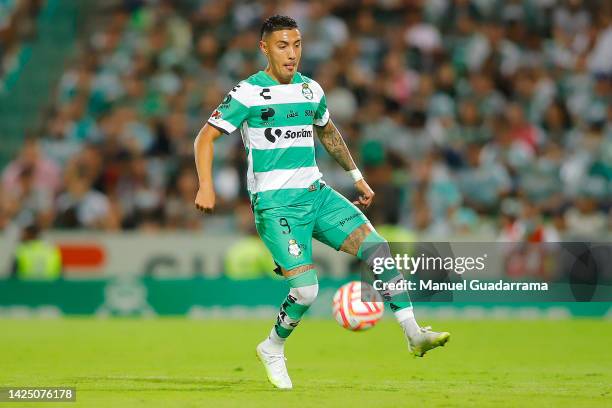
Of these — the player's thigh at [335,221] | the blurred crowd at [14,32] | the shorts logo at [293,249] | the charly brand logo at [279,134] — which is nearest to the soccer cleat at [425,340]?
the player's thigh at [335,221]

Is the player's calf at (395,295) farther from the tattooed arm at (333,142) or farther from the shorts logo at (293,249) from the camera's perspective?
the tattooed arm at (333,142)

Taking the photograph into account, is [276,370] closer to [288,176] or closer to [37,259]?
[288,176]

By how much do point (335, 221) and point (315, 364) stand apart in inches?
103

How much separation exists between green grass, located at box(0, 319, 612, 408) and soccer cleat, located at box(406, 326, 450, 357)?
338 millimetres

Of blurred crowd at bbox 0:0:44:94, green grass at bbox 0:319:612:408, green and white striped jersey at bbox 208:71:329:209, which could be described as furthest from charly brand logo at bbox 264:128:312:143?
blurred crowd at bbox 0:0:44:94

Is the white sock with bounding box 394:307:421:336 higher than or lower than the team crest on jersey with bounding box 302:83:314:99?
lower

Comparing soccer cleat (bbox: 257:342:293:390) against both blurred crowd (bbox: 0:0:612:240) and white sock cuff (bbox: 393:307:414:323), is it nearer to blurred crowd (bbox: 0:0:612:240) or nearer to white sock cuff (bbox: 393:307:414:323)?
white sock cuff (bbox: 393:307:414:323)

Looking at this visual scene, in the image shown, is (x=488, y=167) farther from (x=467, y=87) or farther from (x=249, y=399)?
(x=249, y=399)

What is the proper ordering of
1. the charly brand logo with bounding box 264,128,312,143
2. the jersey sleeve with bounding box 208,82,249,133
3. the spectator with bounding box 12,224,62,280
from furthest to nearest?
1. the spectator with bounding box 12,224,62,280
2. the charly brand logo with bounding box 264,128,312,143
3. the jersey sleeve with bounding box 208,82,249,133

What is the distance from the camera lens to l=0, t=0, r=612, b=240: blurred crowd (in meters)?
18.2

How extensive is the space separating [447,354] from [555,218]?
5961 millimetres

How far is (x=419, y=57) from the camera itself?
20656mm

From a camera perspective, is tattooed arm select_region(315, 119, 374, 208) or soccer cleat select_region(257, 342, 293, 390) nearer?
soccer cleat select_region(257, 342, 293, 390)

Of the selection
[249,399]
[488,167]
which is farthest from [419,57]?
[249,399]
